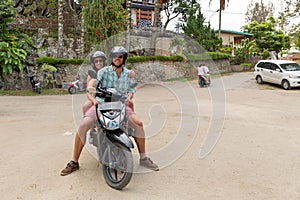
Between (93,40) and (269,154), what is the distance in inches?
453

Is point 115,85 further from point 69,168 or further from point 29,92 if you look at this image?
point 29,92

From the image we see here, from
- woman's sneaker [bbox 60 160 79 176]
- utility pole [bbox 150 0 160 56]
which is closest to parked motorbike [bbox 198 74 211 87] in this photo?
utility pole [bbox 150 0 160 56]

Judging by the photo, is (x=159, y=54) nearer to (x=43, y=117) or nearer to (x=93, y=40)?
(x=93, y=40)

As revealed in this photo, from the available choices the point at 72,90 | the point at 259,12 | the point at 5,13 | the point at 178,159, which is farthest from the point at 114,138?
the point at 259,12

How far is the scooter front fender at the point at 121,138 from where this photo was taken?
2811mm

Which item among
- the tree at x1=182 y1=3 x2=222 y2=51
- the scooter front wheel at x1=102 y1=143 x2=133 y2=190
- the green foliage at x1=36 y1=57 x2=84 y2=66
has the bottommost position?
the scooter front wheel at x1=102 y1=143 x2=133 y2=190

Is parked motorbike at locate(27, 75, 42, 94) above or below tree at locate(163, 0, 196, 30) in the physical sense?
below

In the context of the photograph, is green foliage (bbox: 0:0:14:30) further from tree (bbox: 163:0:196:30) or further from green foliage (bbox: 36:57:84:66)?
tree (bbox: 163:0:196:30)

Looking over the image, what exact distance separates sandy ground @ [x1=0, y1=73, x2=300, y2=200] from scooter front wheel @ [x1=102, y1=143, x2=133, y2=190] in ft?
0.31

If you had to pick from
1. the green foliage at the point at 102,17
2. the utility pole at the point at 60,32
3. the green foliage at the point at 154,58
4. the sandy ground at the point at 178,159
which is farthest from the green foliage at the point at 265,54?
the sandy ground at the point at 178,159

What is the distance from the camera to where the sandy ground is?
2.95 meters

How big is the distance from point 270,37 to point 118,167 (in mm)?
25304

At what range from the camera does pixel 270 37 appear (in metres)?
24.8

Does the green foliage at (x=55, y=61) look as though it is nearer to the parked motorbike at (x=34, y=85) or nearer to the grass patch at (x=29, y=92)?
the parked motorbike at (x=34, y=85)
